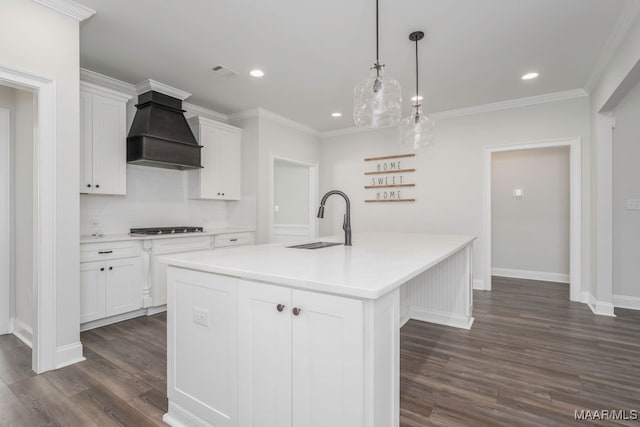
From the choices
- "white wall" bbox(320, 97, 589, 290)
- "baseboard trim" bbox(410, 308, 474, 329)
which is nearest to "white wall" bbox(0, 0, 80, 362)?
"baseboard trim" bbox(410, 308, 474, 329)

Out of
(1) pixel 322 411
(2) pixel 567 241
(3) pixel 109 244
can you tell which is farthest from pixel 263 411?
(2) pixel 567 241

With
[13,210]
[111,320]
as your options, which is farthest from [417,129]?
[13,210]

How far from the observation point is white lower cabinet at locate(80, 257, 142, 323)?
2.87 meters

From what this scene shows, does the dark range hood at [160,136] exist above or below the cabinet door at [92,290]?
above

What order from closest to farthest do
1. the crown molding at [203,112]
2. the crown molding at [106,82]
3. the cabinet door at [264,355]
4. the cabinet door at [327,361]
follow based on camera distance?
the cabinet door at [327,361]
the cabinet door at [264,355]
the crown molding at [106,82]
the crown molding at [203,112]

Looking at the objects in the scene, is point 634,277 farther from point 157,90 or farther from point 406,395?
point 157,90

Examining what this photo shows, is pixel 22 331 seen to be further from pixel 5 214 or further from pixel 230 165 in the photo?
pixel 230 165

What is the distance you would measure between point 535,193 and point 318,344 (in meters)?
5.21

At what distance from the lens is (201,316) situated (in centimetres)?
154

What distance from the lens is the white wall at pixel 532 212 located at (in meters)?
4.84

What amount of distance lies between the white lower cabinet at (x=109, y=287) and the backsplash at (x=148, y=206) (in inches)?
22.1

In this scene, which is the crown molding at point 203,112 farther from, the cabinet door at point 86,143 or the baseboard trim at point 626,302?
the baseboard trim at point 626,302

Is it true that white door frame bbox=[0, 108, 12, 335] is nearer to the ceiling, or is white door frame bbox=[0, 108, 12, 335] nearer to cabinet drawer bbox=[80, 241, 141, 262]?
cabinet drawer bbox=[80, 241, 141, 262]

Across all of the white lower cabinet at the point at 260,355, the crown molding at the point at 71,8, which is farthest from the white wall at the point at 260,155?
the white lower cabinet at the point at 260,355
